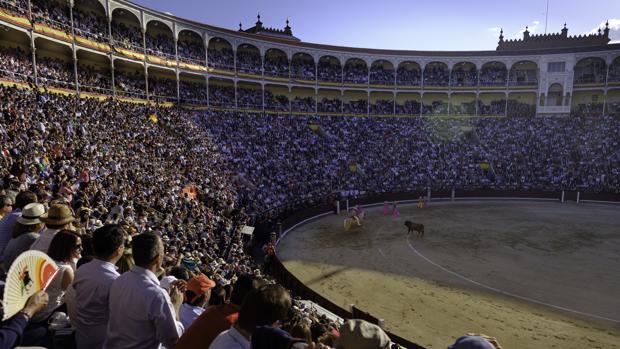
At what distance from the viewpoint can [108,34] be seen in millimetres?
28078

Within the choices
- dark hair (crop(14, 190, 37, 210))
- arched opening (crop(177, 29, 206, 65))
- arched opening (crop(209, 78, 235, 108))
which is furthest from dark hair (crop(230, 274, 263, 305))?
arched opening (crop(177, 29, 206, 65))

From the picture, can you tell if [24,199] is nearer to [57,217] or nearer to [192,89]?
[57,217]

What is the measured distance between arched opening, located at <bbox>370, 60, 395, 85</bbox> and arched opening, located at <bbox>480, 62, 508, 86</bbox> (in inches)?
420

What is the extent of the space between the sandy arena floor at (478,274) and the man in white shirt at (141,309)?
8.72 metres

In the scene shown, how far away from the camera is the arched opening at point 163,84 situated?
1232 inches

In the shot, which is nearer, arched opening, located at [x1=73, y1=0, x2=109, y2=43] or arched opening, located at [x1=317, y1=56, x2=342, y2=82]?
arched opening, located at [x1=73, y1=0, x2=109, y2=43]

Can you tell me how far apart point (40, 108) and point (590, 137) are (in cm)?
4376

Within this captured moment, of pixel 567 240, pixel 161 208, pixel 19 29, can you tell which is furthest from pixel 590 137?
pixel 19 29

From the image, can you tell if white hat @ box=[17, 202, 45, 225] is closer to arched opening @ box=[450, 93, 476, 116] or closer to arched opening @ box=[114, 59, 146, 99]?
arched opening @ box=[114, 59, 146, 99]

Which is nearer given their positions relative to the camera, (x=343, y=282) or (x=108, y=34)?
(x=343, y=282)

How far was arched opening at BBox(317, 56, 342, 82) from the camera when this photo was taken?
42.9 m

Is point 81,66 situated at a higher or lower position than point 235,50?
lower

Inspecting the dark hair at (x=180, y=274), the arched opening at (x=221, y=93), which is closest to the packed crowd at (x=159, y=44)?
the arched opening at (x=221, y=93)

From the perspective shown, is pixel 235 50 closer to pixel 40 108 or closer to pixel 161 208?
pixel 40 108
